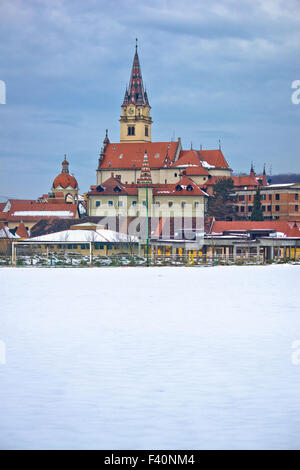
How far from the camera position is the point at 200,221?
368 ft

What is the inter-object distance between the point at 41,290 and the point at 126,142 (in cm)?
12384

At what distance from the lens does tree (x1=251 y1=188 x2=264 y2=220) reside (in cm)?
11733

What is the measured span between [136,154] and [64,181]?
14.7 metres

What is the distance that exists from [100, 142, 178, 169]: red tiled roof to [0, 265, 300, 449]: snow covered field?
12113 cm

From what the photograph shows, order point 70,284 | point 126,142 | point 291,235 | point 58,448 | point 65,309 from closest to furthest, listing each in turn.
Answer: point 58,448 → point 65,309 → point 70,284 → point 291,235 → point 126,142

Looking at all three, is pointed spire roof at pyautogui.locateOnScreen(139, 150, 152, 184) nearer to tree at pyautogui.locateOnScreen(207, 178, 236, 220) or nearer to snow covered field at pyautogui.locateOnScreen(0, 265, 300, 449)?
tree at pyautogui.locateOnScreen(207, 178, 236, 220)

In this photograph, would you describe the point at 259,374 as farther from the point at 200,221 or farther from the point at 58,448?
the point at 200,221

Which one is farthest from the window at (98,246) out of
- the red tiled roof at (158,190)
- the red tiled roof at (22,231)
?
the red tiled roof at (22,231)

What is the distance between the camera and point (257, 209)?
389ft

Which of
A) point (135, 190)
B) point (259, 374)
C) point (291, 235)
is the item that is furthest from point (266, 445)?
point (135, 190)

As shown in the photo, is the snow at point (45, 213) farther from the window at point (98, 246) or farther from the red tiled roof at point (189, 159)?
the window at point (98, 246)

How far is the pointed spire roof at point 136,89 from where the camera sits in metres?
164

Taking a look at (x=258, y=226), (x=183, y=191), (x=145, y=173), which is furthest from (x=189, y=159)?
(x=258, y=226)

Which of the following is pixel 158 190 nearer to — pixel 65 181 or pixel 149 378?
pixel 65 181
